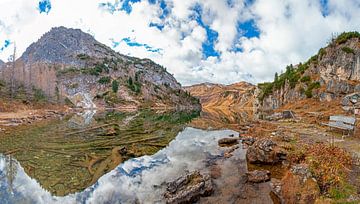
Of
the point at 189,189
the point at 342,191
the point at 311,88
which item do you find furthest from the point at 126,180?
the point at 311,88

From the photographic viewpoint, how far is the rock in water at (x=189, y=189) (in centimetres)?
1288

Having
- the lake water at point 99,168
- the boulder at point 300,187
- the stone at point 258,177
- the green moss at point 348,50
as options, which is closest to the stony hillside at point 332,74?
the green moss at point 348,50

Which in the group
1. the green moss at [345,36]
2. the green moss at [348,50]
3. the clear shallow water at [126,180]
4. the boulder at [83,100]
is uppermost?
the green moss at [345,36]

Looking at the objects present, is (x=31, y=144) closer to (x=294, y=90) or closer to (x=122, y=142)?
(x=122, y=142)

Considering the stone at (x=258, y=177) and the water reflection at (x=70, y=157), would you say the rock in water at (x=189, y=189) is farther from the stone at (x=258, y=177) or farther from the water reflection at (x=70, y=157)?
the water reflection at (x=70, y=157)

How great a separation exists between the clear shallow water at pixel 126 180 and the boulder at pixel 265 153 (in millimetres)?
1668

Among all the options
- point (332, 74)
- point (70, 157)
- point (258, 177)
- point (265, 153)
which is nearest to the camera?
point (258, 177)

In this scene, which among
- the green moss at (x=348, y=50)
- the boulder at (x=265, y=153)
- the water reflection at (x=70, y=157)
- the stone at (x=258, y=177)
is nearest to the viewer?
the stone at (x=258, y=177)

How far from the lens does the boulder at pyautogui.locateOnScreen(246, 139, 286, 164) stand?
1934 cm

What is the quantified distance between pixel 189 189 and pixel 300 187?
5.73 metres

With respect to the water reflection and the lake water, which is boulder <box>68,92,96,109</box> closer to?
the water reflection

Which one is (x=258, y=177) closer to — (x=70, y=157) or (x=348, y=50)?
(x=70, y=157)

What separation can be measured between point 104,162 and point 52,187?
6093 millimetres

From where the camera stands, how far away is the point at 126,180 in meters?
17.1
